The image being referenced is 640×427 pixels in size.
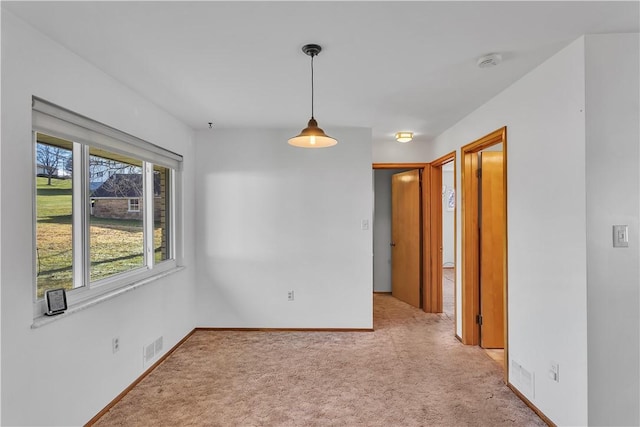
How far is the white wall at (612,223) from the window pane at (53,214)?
309 centimetres

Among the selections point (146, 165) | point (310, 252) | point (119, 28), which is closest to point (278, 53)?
point (119, 28)

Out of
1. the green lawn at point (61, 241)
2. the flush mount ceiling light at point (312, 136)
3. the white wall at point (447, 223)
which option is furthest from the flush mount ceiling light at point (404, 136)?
the white wall at point (447, 223)

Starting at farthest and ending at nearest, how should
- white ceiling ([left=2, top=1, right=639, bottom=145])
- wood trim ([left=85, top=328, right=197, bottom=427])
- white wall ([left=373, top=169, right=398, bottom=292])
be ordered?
white wall ([left=373, top=169, right=398, bottom=292])
wood trim ([left=85, top=328, right=197, bottom=427])
white ceiling ([left=2, top=1, right=639, bottom=145])

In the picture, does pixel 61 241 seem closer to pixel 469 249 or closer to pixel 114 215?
pixel 114 215

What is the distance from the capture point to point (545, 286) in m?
2.39

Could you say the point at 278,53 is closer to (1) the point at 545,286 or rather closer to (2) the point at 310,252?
(1) the point at 545,286

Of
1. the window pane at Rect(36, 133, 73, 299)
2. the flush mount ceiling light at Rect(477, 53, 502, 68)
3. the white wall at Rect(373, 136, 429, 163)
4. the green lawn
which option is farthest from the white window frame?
the white wall at Rect(373, 136, 429, 163)

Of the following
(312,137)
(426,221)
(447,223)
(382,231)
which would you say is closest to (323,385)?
(312,137)

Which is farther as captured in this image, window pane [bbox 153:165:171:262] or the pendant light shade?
window pane [bbox 153:165:171:262]

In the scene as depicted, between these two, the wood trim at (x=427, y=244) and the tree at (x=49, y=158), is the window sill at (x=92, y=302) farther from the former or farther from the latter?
the wood trim at (x=427, y=244)

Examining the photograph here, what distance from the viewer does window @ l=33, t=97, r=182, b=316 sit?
2.12m

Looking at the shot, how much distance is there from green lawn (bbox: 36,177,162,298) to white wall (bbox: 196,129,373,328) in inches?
57.6

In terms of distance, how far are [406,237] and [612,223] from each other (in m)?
3.47

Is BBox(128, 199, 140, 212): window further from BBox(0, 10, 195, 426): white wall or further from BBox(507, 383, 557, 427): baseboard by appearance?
BBox(507, 383, 557, 427): baseboard
